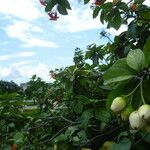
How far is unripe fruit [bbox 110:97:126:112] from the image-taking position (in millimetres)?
1659

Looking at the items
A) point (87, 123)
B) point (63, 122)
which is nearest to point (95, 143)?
point (87, 123)

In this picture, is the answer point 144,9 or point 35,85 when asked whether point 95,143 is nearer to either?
point 144,9

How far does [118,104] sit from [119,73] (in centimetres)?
13

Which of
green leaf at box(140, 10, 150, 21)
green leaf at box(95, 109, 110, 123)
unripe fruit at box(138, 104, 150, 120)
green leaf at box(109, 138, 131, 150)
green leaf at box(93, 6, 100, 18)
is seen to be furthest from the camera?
green leaf at box(93, 6, 100, 18)

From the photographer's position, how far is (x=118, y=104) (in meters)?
1.66

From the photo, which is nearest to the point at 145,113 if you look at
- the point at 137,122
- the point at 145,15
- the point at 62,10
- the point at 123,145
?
the point at 137,122

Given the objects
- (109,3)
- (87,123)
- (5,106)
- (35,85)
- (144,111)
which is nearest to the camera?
(144,111)

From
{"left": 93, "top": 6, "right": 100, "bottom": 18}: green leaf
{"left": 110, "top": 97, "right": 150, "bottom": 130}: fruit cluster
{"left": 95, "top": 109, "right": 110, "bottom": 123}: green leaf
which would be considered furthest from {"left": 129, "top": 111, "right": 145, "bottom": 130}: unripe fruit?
{"left": 93, "top": 6, "right": 100, "bottom": 18}: green leaf

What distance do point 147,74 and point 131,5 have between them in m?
1.81

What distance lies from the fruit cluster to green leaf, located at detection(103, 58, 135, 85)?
3.2 inches

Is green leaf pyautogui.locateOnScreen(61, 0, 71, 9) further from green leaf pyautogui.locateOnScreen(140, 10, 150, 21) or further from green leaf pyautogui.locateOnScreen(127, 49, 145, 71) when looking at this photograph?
green leaf pyautogui.locateOnScreen(127, 49, 145, 71)

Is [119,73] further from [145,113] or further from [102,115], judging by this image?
[102,115]

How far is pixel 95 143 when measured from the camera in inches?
116

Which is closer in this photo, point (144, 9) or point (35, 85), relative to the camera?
point (144, 9)
